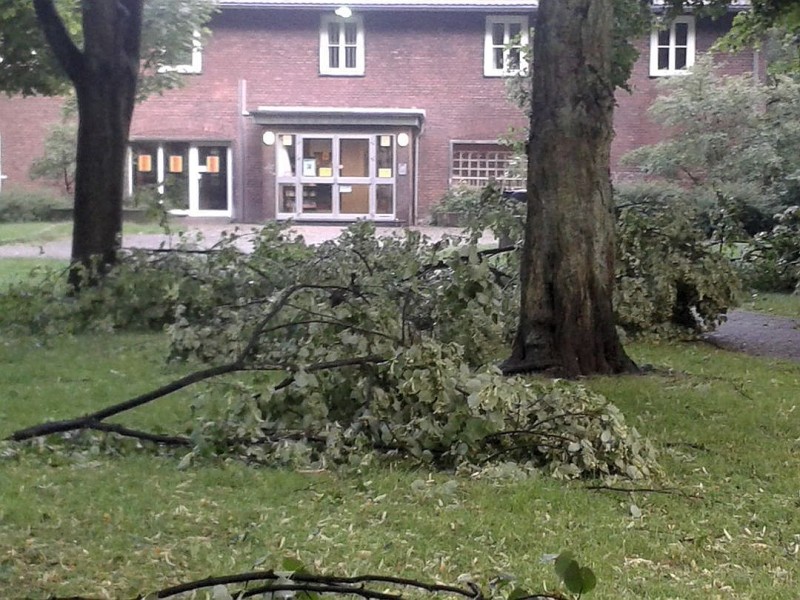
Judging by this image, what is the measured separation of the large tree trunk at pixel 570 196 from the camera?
28.0 feet

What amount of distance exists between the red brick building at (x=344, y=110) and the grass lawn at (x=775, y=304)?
16.0 m

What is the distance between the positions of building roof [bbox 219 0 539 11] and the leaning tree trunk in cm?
1860

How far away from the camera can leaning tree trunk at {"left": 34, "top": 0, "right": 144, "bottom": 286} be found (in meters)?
13.1

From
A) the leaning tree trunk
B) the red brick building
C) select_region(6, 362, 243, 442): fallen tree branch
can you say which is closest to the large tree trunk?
select_region(6, 362, 243, 442): fallen tree branch

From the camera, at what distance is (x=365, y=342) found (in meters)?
6.73

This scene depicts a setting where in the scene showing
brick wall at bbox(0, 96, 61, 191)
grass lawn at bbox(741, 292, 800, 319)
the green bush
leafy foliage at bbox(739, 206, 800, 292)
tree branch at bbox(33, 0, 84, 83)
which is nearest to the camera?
tree branch at bbox(33, 0, 84, 83)

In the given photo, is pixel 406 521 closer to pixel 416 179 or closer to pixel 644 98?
pixel 416 179

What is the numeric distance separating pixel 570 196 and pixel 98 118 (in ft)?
22.2

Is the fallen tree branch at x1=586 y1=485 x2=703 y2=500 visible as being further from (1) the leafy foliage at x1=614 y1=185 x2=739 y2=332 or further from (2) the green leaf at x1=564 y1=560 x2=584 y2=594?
(1) the leafy foliage at x1=614 y1=185 x2=739 y2=332

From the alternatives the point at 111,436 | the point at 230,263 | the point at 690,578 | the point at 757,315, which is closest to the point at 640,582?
the point at 690,578

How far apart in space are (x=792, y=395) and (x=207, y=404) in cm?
428

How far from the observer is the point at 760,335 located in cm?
1219

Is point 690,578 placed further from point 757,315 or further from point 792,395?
point 757,315

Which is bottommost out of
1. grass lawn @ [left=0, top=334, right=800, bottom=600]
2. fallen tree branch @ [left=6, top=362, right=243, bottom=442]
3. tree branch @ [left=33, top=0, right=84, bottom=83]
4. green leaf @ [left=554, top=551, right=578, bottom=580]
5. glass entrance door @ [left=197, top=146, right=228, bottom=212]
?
grass lawn @ [left=0, top=334, right=800, bottom=600]
